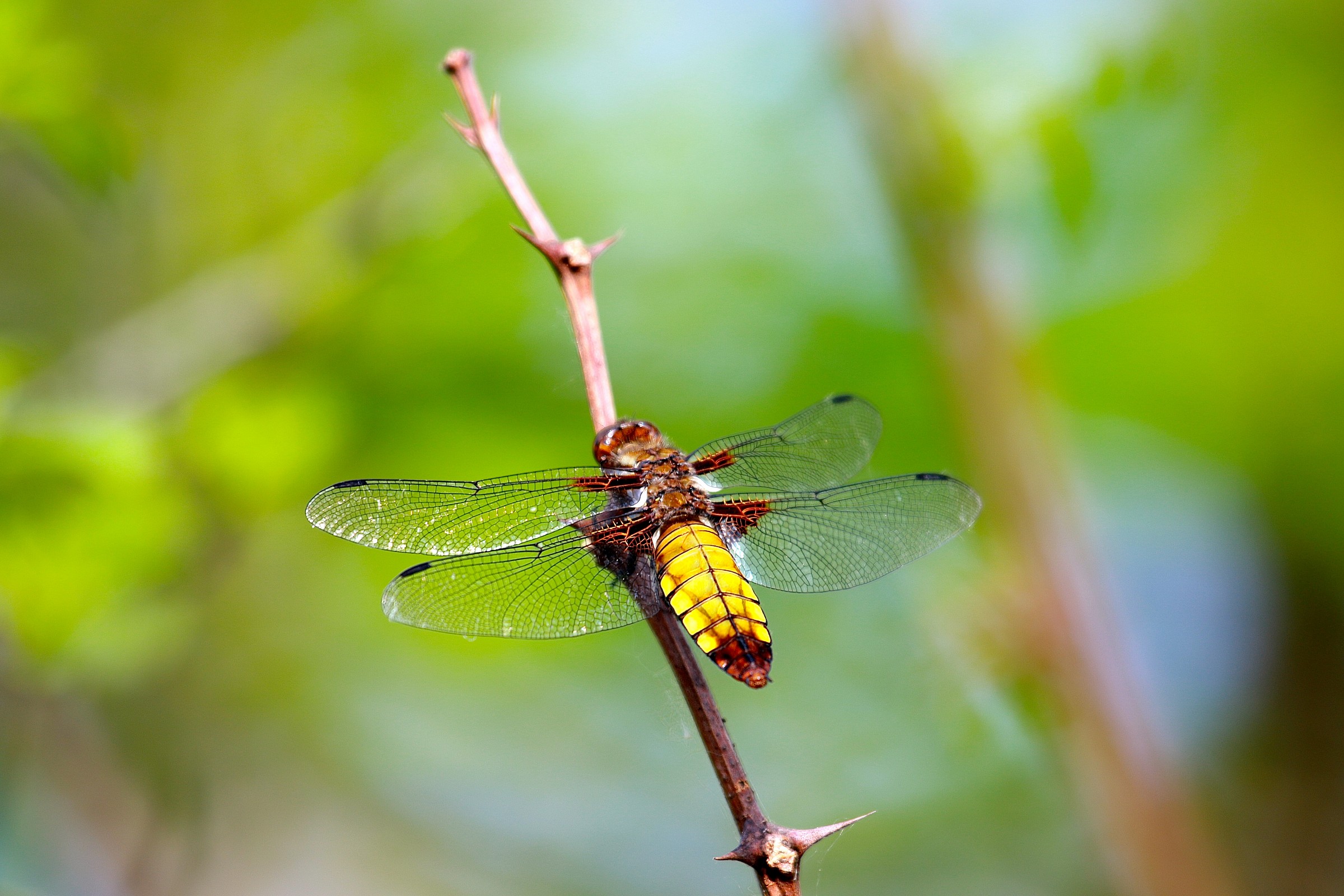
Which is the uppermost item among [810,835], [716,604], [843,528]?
[843,528]

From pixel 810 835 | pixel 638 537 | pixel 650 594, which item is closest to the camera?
pixel 810 835

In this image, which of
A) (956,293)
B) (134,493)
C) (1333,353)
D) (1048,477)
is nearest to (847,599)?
(1048,477)

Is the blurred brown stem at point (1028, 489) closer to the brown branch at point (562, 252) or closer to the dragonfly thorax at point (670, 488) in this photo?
the dragonfly thorax at point (670, 488)

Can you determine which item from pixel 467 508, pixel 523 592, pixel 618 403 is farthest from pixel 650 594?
pixel 618 403

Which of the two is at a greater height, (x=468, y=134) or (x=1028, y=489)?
(x=468, y=134)

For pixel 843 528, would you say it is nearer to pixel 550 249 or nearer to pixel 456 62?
pixel 550 249

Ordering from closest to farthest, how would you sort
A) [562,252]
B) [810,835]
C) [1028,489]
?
[810,835]
[562,252]
[1028,489]

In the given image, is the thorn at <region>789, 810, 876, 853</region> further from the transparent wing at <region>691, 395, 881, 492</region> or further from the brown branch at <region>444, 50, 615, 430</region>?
the transparent wing at <region>691, 395, 881, 492</region>

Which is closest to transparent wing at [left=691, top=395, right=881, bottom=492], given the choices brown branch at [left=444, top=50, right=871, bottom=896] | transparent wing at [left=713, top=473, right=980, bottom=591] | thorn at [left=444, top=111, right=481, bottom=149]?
transparent wing at [left=713, top=473, right=980, bottom=591]
